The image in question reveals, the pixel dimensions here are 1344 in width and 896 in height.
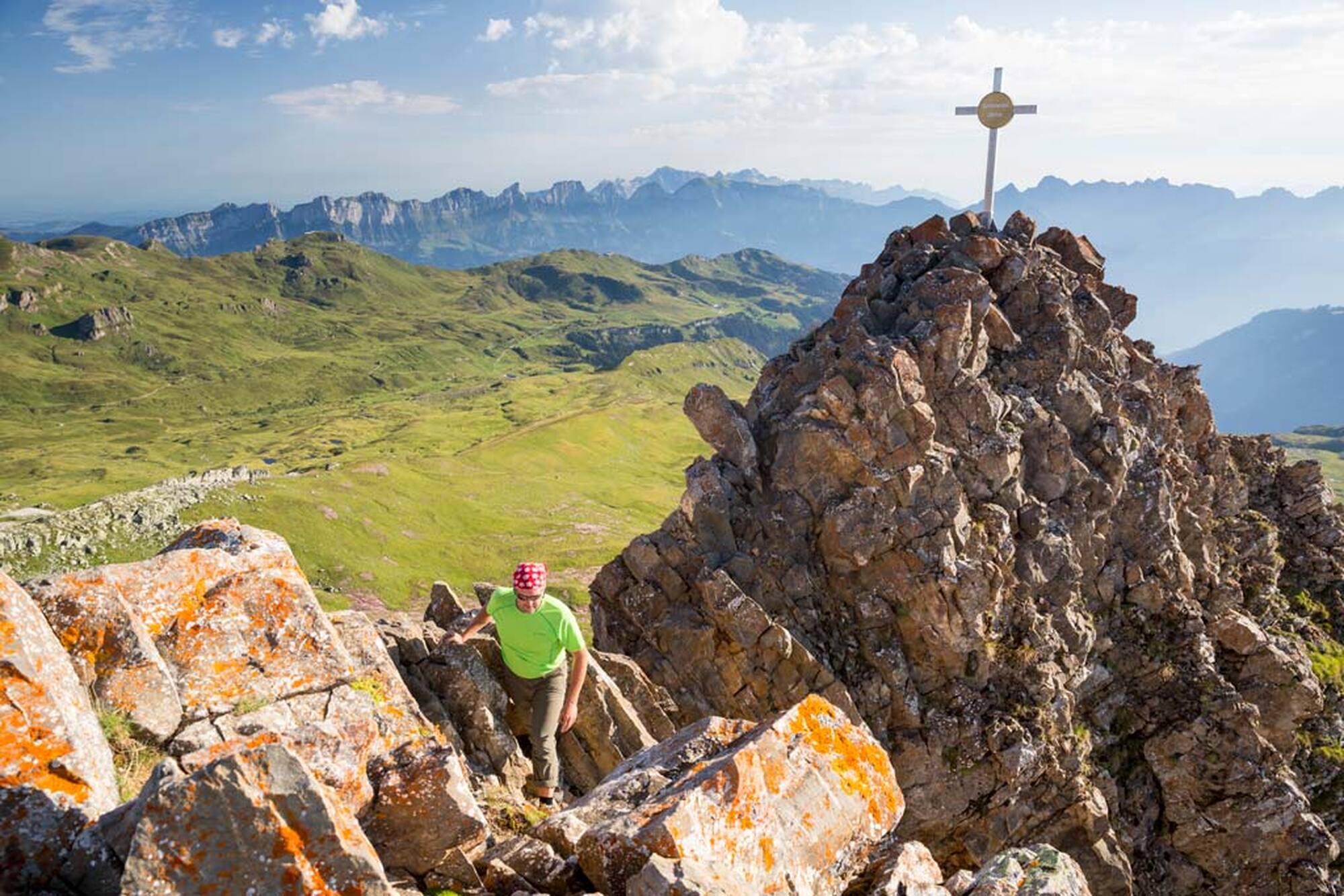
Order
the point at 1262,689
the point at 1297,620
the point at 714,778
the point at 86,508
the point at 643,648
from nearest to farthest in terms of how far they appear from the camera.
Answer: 1. the point at 714,778
2. the point at 643,648
3. the point at 1262,689
4. the point at 1297,620
5. the point at 86,508

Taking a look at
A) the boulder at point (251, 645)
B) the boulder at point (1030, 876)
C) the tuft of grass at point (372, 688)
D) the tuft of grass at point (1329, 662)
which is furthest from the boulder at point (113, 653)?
the tuft of grass at point (1329, 662)

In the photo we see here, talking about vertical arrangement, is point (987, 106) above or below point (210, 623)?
above

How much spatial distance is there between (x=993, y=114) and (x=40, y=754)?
209 feet

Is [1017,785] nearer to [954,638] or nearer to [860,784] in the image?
[954,638]

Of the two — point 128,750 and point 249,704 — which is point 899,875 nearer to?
point 249,704

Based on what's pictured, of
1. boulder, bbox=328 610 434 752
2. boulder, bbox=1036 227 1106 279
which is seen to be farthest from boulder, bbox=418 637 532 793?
boulder, bbox=1036 227 1106 279

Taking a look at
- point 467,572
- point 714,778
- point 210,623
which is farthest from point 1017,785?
point 467,572

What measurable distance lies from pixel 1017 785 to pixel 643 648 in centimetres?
2135

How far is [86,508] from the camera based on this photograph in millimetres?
103562

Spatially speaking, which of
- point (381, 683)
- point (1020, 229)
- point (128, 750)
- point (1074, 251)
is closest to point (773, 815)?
point (381, 683)

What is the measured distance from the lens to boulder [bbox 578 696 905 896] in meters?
13.1

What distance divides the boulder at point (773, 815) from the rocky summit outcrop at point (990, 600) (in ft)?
69.4

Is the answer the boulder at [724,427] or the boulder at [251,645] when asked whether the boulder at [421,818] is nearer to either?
the boulder at [251,645]

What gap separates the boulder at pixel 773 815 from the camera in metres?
13.1
